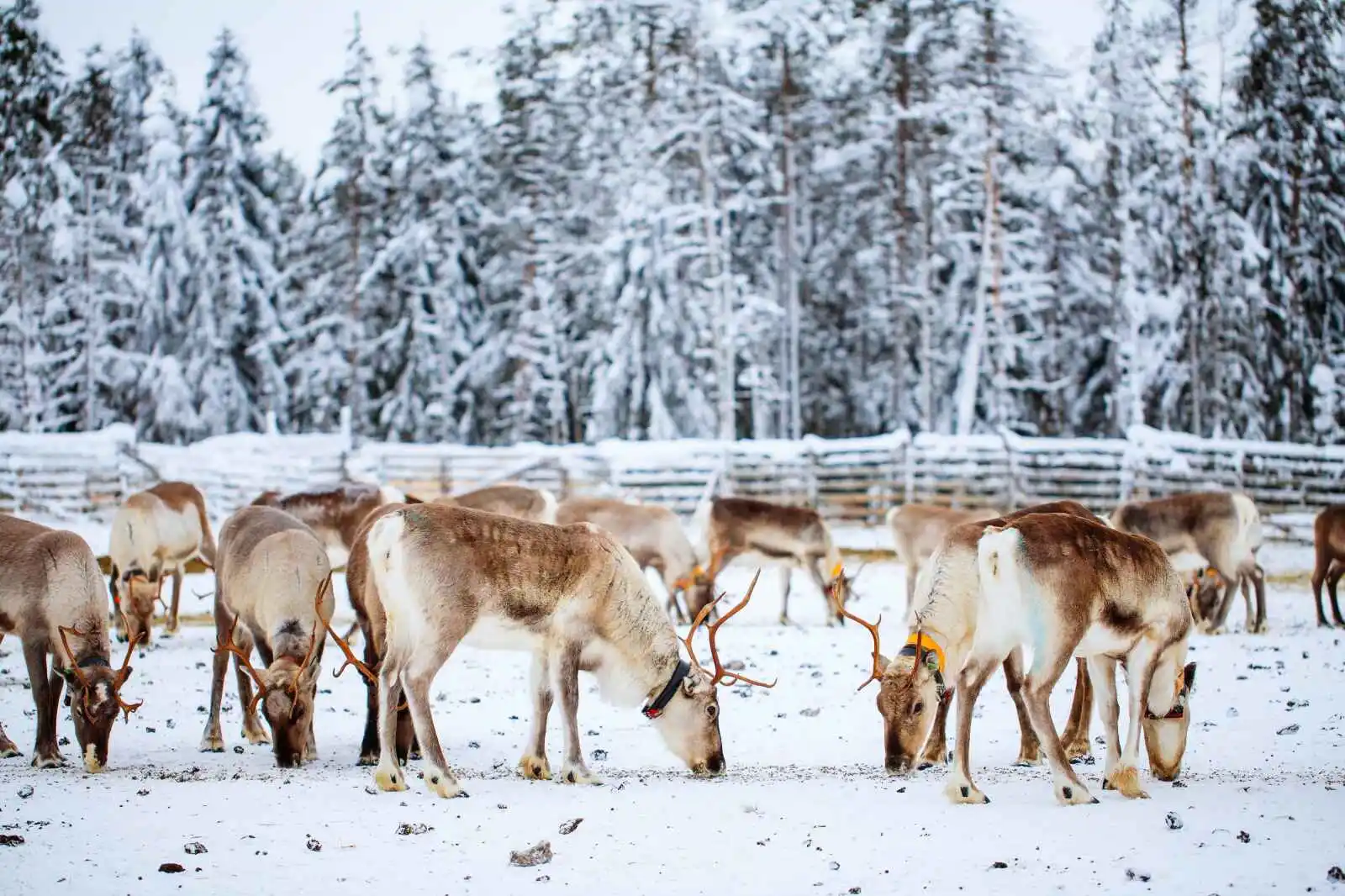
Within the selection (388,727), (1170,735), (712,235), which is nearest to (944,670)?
(1170,735)

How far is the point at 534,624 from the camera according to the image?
19.9 ft

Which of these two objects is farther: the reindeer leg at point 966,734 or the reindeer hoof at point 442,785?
the reindeer hoof at point 442,785

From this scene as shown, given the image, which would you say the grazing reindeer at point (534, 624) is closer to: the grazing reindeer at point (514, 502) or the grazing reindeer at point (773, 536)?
the grazing reindeer at point (514, 502)

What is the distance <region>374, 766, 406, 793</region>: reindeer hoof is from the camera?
219 inches

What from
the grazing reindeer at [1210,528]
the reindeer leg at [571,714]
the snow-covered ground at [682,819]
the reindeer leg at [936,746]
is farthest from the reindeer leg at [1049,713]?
the grazing reindeer at [1210,528]

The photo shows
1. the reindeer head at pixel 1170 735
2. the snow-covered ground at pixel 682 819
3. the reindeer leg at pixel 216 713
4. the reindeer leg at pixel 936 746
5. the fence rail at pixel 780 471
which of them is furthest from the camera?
the fence rail at pixel 780 471

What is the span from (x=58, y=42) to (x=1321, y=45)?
23.0 meters

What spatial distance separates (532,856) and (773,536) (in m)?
9.34

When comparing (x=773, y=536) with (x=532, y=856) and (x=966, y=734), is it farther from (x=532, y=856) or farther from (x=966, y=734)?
(x=532, y=856)

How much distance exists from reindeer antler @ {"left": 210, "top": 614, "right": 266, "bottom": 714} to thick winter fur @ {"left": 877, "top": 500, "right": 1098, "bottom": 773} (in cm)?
319

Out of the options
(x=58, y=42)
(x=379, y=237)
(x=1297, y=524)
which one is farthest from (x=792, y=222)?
(x=58, y=42)

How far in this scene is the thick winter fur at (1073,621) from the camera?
539cm

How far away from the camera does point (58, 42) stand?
21.8 metres

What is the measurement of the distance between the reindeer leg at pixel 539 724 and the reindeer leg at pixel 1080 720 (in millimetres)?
2898
